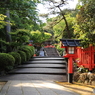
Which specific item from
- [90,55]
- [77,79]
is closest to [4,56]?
[77,79]

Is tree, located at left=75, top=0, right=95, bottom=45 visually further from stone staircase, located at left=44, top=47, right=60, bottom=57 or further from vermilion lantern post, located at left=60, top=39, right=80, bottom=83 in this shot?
stone staircase, located at left=44, top=47, right=60, bottom=57

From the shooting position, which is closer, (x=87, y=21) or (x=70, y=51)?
(x=70, y=51)

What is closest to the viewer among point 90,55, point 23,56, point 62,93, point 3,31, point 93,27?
point 62,93

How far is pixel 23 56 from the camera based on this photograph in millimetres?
11742

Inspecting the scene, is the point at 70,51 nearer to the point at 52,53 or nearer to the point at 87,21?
the point at 87,21

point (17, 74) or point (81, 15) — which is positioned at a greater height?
point (81, 15)

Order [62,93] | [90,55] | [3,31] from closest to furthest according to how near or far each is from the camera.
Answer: [62,93]
[90,55]
[3,31]

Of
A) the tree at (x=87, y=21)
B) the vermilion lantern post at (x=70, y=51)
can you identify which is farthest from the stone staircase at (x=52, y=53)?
the vermilion lantern post at (x=70, y=51)

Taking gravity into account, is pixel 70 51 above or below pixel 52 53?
above

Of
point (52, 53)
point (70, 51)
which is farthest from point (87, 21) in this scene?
point (52, 53)

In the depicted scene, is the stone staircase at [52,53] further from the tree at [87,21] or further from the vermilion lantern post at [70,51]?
the vermilion lantern post at [70,51]

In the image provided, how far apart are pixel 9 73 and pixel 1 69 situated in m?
0.63

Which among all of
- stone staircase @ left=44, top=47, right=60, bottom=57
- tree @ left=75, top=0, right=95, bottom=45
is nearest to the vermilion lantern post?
tree @ left=75, top=0, right=95, bottom=45

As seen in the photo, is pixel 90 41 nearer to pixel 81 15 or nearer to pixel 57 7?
pixel 81 15
